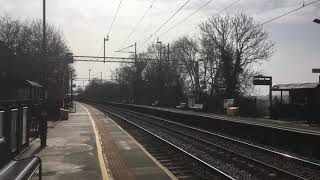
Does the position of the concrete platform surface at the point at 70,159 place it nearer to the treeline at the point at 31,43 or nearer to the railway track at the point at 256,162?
the railway track at the point at 256,162

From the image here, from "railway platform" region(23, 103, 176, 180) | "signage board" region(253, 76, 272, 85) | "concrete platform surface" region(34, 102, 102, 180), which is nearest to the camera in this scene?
"concrete platform surface" region(34, 102, 102, 180)

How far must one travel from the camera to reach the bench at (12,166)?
6.63m

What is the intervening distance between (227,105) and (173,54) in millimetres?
42025

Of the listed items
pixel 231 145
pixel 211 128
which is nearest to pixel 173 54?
pixel 211 128

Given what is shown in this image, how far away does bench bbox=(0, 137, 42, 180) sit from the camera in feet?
21.7

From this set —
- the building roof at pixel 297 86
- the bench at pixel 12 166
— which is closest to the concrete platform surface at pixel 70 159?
the bench at pixel 12 166

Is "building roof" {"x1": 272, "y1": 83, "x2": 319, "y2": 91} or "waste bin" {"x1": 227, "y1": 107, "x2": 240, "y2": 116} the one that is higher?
"building roof" {"x1": 272, "y1": 83, "x2": 319, "y2": 91}

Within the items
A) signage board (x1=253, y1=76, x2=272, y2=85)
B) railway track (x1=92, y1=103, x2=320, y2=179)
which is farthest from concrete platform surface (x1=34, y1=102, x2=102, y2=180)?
signage board (x1=253, y1=76, x2=272, y2=85)

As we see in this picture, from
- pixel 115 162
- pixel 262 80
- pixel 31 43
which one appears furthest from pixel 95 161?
pixel 31 43

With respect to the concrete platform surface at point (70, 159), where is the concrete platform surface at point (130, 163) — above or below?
below

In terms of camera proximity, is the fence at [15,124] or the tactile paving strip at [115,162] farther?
the fence at [15,124]

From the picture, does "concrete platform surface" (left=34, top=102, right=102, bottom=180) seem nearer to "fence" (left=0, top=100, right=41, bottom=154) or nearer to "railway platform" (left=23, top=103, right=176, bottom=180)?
"railway platform" (left=23, top=103, right=176, bottom=180)

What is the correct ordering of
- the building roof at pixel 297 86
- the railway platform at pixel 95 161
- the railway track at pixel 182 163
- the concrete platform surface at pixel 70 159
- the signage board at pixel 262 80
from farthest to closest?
the signage board at pixel 262 80, the building roof at pixel 297 86, the railway track at pixel 182 163, the railway platform at pixel 95 161, the concrete platform surface at pixel 70 159

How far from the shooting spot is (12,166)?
729 centimetres
